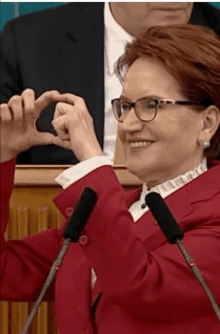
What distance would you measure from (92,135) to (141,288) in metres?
0.23

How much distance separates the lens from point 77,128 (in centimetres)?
100

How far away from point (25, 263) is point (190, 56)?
0.44m

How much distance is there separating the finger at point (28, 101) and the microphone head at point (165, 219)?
0.31m

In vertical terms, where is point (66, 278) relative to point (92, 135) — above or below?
below

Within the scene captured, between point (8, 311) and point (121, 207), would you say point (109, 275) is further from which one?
point (8, 311)

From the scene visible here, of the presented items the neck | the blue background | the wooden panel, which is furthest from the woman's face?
the blue background

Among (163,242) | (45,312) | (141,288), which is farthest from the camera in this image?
(45,312)

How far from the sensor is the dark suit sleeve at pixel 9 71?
6.22ft

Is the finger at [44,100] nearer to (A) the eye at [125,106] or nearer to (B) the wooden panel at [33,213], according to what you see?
(A) the eye at [125,106]

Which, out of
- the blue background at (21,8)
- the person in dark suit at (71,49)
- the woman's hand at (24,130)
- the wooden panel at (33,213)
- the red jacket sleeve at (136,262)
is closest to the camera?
the red jacket sleeve at (136,262)

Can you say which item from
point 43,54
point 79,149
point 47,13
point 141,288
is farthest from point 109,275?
point 47,13

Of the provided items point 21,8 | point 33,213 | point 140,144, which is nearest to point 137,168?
point 140,144

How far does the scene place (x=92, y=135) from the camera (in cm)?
102

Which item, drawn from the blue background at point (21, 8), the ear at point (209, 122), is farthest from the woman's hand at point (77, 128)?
the blue background at point (21, 8)
